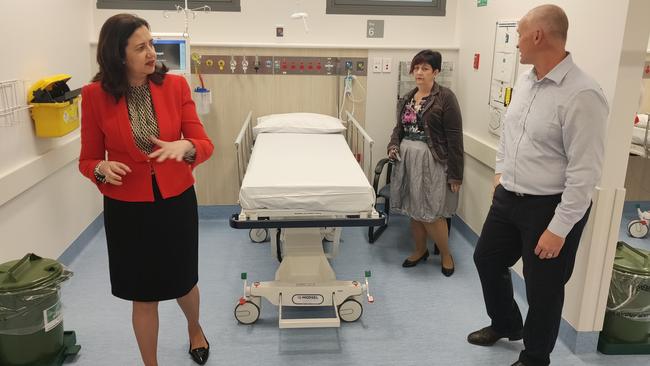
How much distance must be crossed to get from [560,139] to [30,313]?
2.33m

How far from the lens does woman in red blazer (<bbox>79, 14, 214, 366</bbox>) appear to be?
6.44 feet

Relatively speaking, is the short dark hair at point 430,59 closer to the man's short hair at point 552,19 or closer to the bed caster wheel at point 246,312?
the man's short hair at point 552,19

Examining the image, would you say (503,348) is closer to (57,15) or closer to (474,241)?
(474,241)

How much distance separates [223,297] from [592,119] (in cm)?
226

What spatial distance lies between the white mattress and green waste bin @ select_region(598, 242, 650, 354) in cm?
130

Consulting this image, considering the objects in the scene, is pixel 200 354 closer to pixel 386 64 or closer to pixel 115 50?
pixel 115 50

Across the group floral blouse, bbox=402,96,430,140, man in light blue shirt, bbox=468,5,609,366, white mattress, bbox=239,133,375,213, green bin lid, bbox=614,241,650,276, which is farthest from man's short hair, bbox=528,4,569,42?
floral blouse, bbox=402,96,430,140

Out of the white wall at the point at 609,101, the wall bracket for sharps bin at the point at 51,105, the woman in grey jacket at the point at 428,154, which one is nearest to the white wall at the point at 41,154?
the wall bracket for sharps bin at the point at 51,105

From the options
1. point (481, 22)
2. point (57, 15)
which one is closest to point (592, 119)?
point (481, 22)

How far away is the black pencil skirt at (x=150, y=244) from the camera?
210cm

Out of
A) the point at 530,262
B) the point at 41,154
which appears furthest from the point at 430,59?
the point at 41,154

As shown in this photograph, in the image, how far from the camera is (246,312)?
2.93m

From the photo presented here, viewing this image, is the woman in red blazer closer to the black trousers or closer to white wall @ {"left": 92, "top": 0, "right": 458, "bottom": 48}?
the black trousers

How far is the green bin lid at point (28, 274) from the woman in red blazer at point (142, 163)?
45 centimetres
